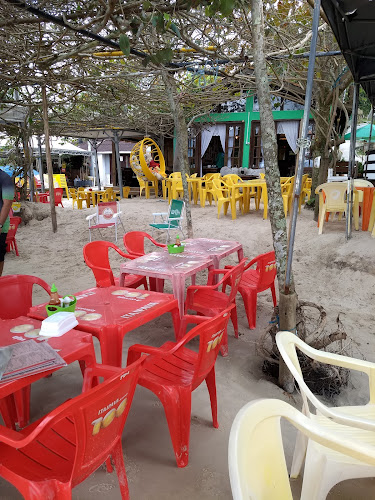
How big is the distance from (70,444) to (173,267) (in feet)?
6.55

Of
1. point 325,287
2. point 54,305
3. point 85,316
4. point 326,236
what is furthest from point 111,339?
point 326,236

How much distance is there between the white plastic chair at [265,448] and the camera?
94cm

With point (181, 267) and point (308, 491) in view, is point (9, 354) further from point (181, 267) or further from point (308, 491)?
point (181, 267)

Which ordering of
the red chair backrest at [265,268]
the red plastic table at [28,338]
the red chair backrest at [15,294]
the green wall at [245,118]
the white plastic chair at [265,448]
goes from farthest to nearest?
the green wall at [245,118] → the red chair backrest at [265,268] → the red chair backrest at [15,294] → the red plastic table at [28,338] → the white plastic chair at [265,448]

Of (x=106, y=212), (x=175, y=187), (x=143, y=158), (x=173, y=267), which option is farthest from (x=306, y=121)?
(x=143, y=158)

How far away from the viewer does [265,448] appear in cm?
111

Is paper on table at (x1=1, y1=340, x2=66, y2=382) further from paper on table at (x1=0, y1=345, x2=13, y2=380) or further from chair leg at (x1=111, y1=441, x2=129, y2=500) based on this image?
chair leg at (x1=111, y1=441, x2=129, y2=500)

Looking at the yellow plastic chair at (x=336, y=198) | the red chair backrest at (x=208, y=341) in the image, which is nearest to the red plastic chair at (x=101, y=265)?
the red chair backrest at (x=208, y=341)

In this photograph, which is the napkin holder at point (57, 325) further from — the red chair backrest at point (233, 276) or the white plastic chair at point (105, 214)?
the white plastic chair at point (105, 214)

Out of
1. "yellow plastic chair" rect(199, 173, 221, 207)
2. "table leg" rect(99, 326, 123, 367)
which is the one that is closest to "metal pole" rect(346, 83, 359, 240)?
"yellow plastic chair" rect(199, 173, 221, 207)

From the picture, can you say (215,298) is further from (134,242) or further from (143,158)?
(143,158)

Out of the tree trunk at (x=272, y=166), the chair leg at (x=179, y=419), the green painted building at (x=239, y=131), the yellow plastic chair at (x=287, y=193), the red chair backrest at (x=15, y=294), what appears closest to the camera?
the chair leg at (x=179, y=419)

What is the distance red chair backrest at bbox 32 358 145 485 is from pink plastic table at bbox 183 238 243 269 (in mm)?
2503

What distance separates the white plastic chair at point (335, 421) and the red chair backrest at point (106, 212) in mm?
5984
